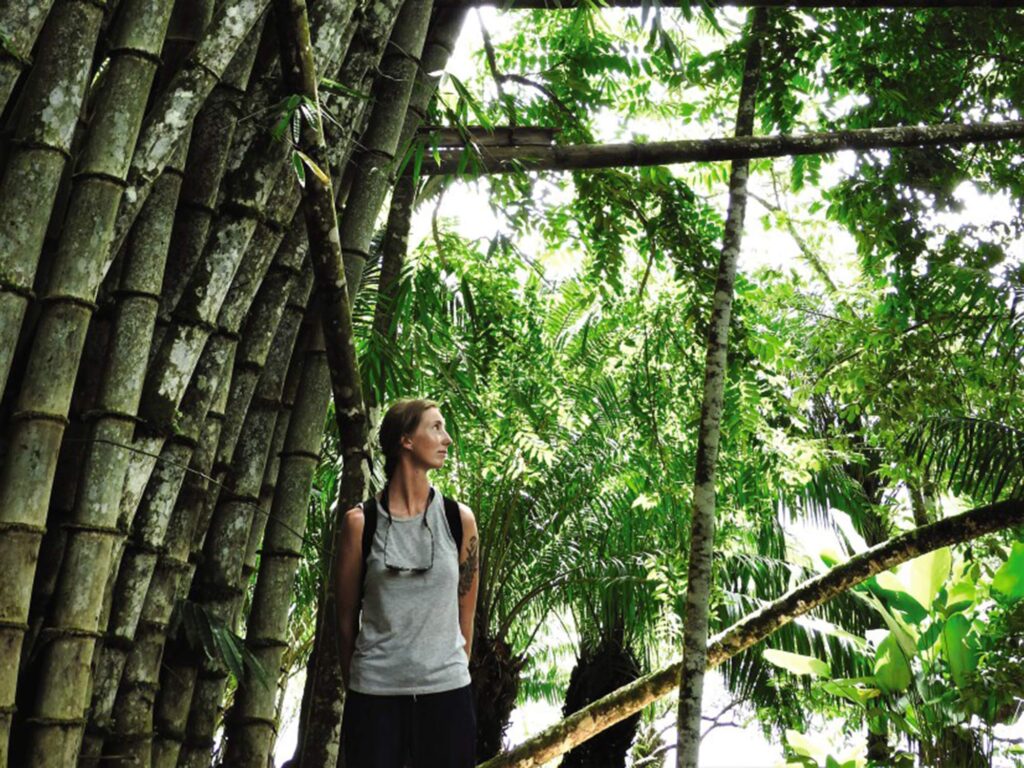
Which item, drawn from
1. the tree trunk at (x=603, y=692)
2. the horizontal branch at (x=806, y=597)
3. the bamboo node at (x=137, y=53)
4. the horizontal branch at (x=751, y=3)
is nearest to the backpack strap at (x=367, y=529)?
the bamboo node at (x=137, y=53)

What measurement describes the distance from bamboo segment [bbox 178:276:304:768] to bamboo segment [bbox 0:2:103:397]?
75 centimetres

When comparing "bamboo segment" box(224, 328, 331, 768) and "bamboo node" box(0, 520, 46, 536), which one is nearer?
"bamboo node" box(0, 520, 46, 536)

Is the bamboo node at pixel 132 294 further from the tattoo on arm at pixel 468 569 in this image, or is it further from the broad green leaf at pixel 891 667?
the broad green leaf at pixel 891 667

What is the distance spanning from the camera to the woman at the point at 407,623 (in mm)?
2451

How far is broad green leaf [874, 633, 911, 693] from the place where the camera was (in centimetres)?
723

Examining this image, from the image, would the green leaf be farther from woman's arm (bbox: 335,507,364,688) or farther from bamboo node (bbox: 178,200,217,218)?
woman's arm (bbox: 335,507,364,688)

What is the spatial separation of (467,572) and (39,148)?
1326mm

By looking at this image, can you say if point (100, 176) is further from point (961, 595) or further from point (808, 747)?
point (808, 747)

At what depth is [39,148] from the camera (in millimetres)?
2508

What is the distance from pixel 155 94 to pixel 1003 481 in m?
4.50

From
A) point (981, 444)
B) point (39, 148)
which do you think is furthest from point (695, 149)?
point (981, 444)

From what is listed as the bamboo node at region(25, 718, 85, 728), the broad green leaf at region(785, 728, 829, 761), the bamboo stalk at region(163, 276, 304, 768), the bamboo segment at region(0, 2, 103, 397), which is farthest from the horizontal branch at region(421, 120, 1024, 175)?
the broad green leaf at region(785, 728, 829, 761)

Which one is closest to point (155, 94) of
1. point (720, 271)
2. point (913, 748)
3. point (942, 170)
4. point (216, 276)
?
point (216, 276)

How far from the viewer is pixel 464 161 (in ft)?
11.6
